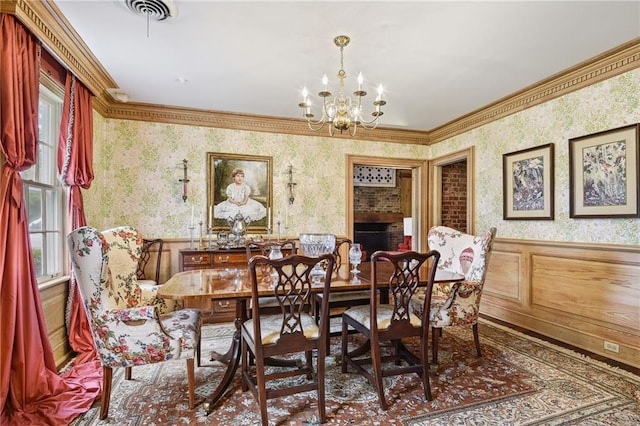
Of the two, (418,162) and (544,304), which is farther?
(418,162)

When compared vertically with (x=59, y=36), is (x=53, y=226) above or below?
below

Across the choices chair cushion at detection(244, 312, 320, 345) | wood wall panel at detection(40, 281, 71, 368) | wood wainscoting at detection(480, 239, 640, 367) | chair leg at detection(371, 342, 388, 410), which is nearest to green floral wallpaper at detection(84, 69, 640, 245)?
wood wainscoting at detection(480, 239, 640, 367)

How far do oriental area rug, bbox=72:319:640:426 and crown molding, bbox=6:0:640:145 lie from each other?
7.96 ft

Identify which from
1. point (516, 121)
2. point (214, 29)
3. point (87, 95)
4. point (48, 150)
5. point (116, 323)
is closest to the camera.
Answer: point (116, 323)

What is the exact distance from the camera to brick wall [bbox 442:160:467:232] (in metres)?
5.38

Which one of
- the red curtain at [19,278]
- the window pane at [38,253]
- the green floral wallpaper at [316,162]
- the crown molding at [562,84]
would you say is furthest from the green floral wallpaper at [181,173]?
the crown molding at [562,84]

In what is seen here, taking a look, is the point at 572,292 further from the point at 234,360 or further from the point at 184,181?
the point at 184,181

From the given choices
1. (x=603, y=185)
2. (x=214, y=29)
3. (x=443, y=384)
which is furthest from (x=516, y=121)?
(x=214, y=29)

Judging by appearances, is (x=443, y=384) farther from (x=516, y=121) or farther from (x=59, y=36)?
(x=59, y=36)

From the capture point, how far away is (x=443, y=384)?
245 cm

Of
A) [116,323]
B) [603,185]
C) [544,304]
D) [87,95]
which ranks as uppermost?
[87,95]

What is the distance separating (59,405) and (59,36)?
8.10 feet

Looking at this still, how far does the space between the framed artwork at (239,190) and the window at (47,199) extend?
1.58m

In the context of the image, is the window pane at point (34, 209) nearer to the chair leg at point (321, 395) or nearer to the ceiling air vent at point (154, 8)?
the ceiling air vent at point (154, 8)
